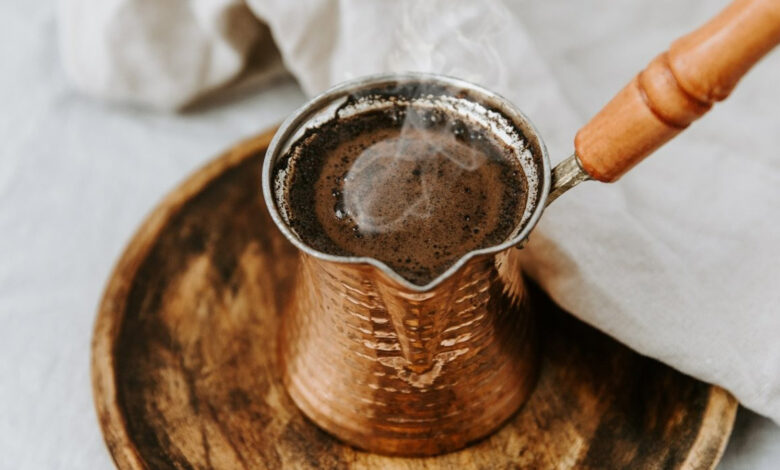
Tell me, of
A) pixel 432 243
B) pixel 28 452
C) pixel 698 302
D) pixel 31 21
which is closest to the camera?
pixel 432 243

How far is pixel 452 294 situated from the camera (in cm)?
70

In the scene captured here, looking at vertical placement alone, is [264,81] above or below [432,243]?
below

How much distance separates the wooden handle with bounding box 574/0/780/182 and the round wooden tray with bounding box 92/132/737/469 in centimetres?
31

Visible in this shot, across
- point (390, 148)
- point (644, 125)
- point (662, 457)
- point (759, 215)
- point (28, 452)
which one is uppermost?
point (644, 125)

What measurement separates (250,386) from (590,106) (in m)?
0.58

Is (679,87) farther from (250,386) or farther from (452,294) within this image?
(250,386)

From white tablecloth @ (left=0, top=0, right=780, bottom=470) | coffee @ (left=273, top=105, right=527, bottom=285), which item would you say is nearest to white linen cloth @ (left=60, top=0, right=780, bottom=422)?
white tablecloth @ (left=0, top=0, right=780, bottom=470)

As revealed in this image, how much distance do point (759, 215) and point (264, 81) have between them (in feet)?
2.66

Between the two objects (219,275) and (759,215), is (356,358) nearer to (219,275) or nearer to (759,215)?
(219,275)

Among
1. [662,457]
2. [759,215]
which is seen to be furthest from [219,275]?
[759,215]

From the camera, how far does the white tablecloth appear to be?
101cm

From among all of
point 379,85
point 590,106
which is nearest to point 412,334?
point 379,85

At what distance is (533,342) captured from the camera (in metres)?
0.91

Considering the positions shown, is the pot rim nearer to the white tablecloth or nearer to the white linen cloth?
the white linen cloth
